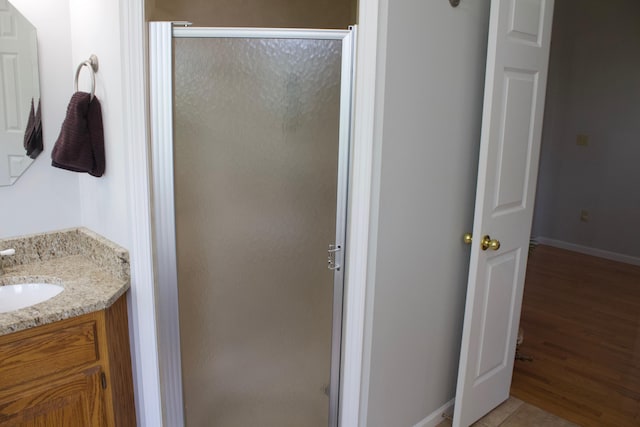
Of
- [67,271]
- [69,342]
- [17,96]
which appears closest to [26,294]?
[67,271]

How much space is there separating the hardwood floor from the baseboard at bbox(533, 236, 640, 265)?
125 millimetres

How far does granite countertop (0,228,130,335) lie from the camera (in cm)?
139

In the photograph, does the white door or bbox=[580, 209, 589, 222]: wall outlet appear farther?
bbox=[580, 209, 589, 222]: wall outlet

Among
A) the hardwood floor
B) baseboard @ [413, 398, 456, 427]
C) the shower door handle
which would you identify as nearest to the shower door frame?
the shower door handle

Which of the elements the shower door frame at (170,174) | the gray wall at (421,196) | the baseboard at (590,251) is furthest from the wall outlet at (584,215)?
the shower door frame at (170,174)

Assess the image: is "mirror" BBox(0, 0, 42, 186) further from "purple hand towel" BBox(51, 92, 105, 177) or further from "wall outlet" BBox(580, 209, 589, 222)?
"wall outlet" BBox(580, 209, 589, 222)

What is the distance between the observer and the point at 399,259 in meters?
1.85

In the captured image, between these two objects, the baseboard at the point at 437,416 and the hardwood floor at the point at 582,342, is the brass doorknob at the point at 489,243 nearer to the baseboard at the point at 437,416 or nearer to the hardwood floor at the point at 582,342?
the baseboard at the point at 437,416

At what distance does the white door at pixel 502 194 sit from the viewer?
1.90 meters

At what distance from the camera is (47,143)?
1792mm

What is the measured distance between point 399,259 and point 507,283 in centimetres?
71

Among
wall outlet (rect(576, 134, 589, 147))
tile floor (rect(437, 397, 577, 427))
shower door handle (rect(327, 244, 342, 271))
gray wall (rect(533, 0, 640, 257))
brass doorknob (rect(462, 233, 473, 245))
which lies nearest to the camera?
shower door handle (rect(327, 244, 342, 271))

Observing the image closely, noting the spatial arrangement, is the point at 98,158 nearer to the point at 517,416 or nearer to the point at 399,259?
the point at 399,259

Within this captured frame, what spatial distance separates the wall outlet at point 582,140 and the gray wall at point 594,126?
0.03 metres
